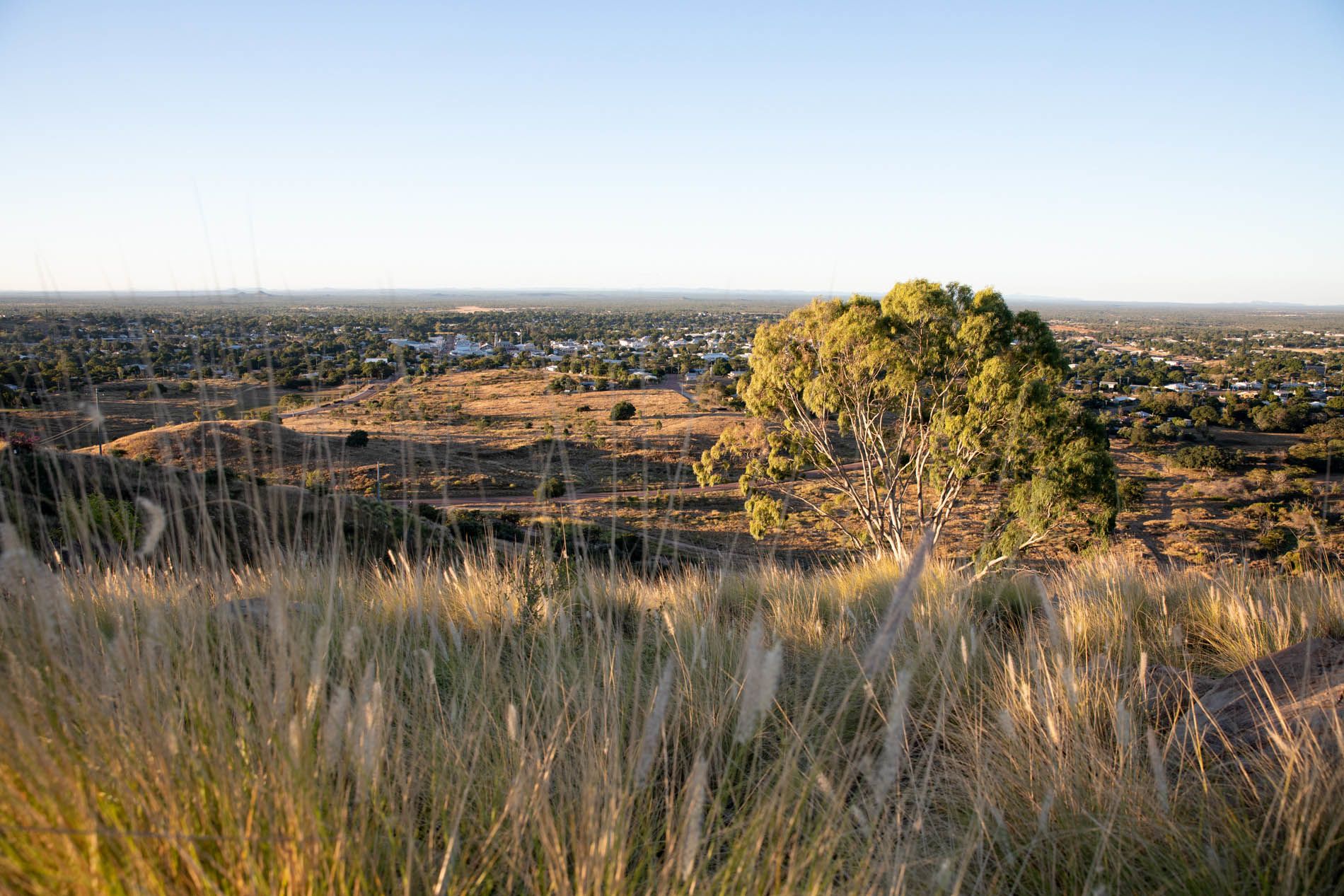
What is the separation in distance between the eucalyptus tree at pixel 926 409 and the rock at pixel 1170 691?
1103 centimetres

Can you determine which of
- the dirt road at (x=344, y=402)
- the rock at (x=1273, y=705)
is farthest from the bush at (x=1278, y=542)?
the dirt road at (x=344, y=402)

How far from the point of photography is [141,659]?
7.98 feet

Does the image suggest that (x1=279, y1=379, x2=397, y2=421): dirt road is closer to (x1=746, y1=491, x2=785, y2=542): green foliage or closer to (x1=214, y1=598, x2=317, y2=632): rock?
(x1=214, y1=598, x2=317, y2=632): rock

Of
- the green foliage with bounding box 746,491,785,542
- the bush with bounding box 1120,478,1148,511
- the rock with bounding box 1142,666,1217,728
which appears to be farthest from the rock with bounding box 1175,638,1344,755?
the bush with bounding box 1120,478,1148,511

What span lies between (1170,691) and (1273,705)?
112cm

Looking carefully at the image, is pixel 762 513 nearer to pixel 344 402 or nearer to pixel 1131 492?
pixel 344 402

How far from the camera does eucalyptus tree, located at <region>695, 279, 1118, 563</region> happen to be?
16.0 m

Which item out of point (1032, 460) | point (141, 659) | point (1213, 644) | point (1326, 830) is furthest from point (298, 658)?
point (1032, 460)

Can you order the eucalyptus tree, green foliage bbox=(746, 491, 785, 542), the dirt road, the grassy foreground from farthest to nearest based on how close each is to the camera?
green foliage bbox=(746, 491, 785, 542) → the eucalyptus tree → the dirt road → the grassy foreground

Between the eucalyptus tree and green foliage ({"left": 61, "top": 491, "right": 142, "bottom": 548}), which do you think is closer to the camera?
green foliage ({"left": 61, "top": 491, "right": 142, "bottom": 548})

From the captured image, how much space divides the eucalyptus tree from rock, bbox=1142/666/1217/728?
1103cm

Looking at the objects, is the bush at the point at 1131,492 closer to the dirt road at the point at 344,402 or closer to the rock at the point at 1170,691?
the rock at the point at 1170,691

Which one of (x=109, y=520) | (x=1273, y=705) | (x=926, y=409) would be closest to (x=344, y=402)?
(x=1273, y=705)

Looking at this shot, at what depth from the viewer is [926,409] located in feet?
62.0
